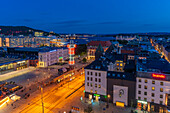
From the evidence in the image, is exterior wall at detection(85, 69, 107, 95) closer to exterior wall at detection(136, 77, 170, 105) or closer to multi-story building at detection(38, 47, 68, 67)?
exterior wall at detection(136, 77, 170, 105)

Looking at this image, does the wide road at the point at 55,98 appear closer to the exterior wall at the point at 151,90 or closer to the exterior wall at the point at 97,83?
the exterior wall at the point at 97,83

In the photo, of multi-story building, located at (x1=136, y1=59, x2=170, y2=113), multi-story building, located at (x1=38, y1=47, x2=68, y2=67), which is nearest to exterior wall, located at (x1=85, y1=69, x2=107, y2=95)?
multi-story building, located at (x1=136, y1=59, x2=170, y2=113)

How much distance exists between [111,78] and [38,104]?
75.6ft

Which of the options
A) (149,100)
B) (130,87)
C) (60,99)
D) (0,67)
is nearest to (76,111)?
(60,99)

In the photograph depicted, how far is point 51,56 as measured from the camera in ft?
346

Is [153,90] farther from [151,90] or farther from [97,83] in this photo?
[97,83]

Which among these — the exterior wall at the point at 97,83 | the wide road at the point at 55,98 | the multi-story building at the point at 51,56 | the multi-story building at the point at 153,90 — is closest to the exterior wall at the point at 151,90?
the multi-story building at the point at 153,90

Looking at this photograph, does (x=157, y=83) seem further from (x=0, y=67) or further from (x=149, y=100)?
(x=0, y=67)

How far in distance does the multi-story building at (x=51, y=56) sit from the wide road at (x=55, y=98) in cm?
4194

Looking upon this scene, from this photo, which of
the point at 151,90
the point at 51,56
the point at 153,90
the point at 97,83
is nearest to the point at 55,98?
the point at 97,83

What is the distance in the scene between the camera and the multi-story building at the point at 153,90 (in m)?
38.4

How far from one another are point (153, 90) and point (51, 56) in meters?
78.8

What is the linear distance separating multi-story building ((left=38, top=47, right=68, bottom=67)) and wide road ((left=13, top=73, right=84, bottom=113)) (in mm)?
41944

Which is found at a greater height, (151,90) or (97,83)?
(97,83)
